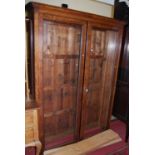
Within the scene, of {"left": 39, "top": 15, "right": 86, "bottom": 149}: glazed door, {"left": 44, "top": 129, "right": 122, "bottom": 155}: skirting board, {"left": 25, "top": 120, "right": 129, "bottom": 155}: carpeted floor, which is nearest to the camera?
{"left": 25, "top": 120, "right": 129, "bottom": 155}: carpeted floor

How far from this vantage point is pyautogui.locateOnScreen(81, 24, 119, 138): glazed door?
2.06m

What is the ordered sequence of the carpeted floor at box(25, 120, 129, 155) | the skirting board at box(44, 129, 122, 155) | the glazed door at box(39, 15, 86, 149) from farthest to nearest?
the skirting board at box(44, 129, 122, 155) → the glazed door at box(39, 15, 86, 149) → the carpeted floor at box(25, 120, 129, 155)

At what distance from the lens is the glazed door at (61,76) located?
1750 millimetres

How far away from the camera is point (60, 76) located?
192 centimetres

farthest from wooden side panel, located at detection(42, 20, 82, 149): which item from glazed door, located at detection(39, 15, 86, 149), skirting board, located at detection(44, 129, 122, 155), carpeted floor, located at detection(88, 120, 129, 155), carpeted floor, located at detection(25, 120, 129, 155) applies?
carpeted floor, located at detection(88, 120, 129, 155)

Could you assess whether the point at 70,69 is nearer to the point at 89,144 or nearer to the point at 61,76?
the point at 61,76

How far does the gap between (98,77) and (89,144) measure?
1051 millimetres

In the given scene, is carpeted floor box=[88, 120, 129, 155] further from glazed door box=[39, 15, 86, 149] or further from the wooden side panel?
the wooden side panel

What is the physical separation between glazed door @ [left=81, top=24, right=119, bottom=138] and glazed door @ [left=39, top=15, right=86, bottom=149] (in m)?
0.12

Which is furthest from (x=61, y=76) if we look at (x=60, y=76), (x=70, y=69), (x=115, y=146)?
(x=115, y=146)

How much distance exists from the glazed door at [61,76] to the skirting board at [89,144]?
10cm

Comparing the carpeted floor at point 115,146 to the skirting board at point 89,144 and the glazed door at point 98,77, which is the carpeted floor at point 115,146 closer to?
the skirting board at point 89,144

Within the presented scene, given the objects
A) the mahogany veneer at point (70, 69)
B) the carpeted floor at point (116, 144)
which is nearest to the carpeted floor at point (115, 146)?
the carpeted floor at point (116, 144)
